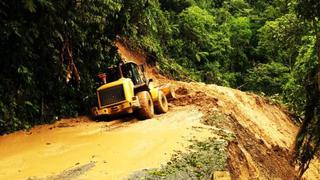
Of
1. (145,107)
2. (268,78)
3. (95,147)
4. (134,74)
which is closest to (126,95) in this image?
(145,107)

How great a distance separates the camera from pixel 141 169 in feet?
34.7

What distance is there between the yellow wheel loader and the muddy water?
1.59ft

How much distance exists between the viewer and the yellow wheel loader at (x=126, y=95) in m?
17.5

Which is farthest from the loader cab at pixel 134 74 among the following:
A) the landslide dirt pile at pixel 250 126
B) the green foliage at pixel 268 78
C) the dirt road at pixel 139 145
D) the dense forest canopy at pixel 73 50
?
the green foliage at pixel 268 78

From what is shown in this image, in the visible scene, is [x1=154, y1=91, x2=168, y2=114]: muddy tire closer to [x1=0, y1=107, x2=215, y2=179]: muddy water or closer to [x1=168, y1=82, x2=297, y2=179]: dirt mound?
[x1=0, y1=107, x2=215, y2=179]: muddy water

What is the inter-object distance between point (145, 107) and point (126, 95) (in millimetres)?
780

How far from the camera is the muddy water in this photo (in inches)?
433

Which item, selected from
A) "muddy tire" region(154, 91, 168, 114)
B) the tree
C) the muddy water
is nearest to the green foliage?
"muddy tire" region(154, 91, 168, 114)

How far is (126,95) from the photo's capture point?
17.6 m

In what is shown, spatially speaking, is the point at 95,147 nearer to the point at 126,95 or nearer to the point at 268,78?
the point at 126,95

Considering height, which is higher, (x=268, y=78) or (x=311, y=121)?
Result: (x=268, y=78)

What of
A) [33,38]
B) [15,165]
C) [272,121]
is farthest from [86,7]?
[272,121]

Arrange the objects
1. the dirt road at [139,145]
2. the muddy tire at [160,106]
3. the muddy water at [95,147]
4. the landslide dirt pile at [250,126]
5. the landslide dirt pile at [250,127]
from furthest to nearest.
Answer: the muddy tire at [160,106]
the landslide dirt pile at [250,126]
the landslide dirt pile at [250,127]
the dirt road at [139,145]
the muddy water at [95,147]

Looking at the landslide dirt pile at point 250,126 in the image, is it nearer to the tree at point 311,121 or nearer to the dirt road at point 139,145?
the dirt road at point 139,145
